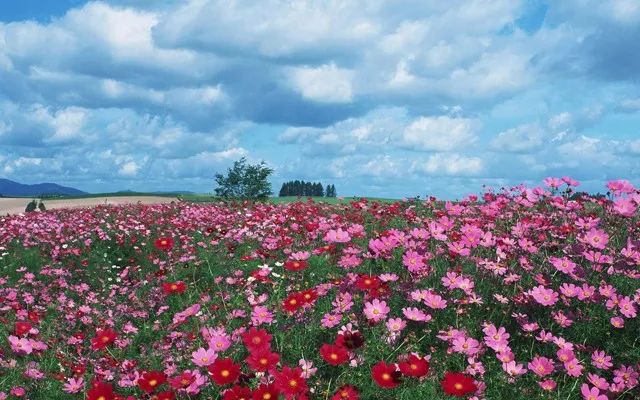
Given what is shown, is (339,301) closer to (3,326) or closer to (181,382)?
(181,382)

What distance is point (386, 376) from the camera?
2846 mm

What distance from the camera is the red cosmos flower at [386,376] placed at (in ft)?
9.19

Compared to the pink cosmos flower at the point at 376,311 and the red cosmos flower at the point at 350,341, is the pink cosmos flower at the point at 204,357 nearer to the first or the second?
the red cosmos flower at the point at 350,341

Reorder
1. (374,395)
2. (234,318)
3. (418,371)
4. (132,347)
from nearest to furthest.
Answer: (418,371) < (374,395) < (234,318) < (132,347)

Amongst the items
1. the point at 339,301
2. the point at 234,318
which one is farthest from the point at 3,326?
the point at 339,301

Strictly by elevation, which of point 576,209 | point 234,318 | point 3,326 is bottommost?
point 3,326

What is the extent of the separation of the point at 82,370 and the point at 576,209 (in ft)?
18.5

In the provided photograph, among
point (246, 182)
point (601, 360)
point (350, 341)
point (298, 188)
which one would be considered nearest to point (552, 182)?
point (601, 360)

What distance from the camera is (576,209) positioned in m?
7.17

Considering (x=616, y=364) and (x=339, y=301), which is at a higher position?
(x=339, y=301)

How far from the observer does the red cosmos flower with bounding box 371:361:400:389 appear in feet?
9.19

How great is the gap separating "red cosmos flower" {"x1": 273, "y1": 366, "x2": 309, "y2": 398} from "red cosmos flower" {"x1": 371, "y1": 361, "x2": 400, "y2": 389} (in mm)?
341

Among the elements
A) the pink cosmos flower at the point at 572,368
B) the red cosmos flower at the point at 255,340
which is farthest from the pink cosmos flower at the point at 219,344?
the pink cosmos flower at the point at 572,368

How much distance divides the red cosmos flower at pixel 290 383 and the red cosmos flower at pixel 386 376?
34 centimetres
